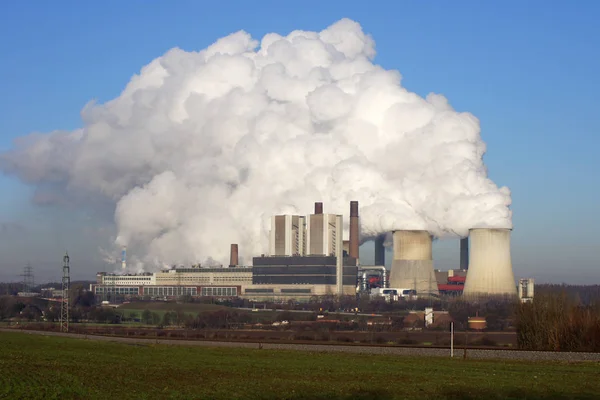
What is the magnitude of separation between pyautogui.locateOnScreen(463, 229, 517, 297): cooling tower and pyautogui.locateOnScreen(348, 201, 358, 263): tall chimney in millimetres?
20871

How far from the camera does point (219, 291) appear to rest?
108 metres

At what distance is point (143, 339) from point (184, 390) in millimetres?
25298

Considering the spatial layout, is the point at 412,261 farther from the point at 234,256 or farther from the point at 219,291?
the point at 219,291

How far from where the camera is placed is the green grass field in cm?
1967

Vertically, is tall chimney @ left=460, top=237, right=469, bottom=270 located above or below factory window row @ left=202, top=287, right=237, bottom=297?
above

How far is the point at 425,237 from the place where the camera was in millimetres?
89188

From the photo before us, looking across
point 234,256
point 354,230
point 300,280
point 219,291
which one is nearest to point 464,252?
point 354,230

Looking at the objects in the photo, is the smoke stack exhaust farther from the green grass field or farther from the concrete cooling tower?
the green grass field

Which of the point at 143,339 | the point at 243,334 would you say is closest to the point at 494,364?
the point at 143,339

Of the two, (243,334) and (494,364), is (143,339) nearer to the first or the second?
(243,334)

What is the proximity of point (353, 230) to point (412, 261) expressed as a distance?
10.5 meters

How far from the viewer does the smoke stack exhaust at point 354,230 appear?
9575cm

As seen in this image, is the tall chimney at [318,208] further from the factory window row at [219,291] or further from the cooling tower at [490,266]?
the cooling tower at [490,266]

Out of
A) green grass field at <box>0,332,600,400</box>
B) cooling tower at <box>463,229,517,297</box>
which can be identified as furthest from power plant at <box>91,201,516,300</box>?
green grass field at <box>0,332,600,400</box>
